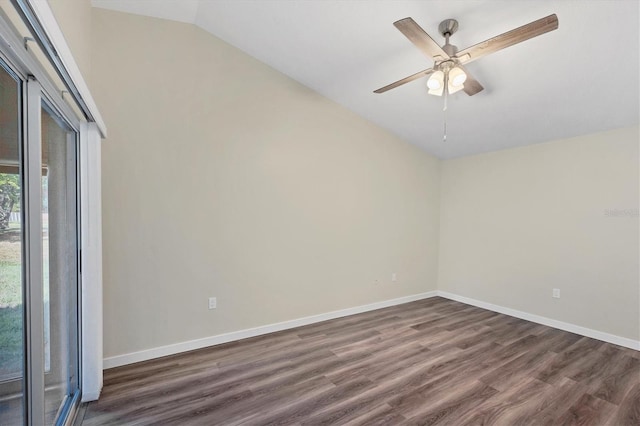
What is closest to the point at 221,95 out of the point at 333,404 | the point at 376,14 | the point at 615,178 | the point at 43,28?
the point at 376,14

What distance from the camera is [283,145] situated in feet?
10.7

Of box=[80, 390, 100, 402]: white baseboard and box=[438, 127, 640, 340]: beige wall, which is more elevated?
box=[438, 127, 640, 340]: beige wall

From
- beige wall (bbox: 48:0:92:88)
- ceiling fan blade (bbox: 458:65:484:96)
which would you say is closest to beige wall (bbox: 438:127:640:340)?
ceiling fan blade (bbox: 458:65:484:96)

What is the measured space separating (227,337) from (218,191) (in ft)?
4.96

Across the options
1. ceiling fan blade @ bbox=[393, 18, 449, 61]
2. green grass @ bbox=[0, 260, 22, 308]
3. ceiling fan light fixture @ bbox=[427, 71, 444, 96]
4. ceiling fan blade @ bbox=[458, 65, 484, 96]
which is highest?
ceiling fan blade @ bbox=[393, 18, 449, 61]

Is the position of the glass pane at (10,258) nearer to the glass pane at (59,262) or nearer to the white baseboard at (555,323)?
the glass pane at (59,262)

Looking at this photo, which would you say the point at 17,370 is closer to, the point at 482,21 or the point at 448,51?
the point at 448,51

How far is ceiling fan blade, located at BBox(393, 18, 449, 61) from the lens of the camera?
5.42 ft

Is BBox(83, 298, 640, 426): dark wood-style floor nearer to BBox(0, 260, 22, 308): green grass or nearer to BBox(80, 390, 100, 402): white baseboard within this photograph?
BBox(80, 390, 100, 402): white baseboard

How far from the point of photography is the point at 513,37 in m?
1.67

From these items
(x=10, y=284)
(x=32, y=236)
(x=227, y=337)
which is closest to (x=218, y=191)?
(x=227, y=337)

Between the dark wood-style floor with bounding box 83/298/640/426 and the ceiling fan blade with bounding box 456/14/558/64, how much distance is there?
243 cm

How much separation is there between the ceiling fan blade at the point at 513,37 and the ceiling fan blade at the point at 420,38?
0.14 m

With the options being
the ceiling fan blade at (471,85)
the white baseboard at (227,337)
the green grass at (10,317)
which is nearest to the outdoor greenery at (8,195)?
the green grass at (10,317)
